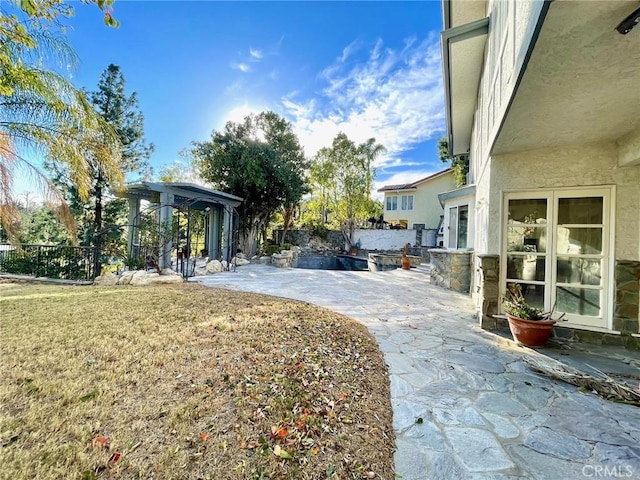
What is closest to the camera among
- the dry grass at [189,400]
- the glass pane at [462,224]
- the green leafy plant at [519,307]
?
the dry grass at [189,400]

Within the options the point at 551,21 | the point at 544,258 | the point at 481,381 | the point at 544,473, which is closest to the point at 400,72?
the point at 544,258

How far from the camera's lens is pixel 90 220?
466 inches

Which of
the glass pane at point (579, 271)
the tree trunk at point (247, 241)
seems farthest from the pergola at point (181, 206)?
the glass pane at point (579, 271)

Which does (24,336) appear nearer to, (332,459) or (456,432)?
(332,459)

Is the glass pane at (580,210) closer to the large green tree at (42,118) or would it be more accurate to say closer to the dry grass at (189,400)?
the dry grass at (189,400)

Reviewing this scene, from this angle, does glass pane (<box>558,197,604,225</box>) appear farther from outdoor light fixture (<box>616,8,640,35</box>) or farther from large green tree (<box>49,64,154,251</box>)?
large green tree (<box>49,64,154,251</box>)

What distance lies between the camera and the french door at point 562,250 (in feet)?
14.0

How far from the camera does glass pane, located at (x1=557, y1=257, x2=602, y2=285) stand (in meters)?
4.31

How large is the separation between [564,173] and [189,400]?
233 inches

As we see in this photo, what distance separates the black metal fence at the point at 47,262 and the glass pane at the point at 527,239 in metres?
11.3

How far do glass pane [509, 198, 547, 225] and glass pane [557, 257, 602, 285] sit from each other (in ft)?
2.41

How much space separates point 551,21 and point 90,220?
1520cm

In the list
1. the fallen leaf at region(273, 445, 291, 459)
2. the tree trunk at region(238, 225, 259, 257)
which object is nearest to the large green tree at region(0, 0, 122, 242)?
the fallen leaf at region(273, 445, 291, 459)

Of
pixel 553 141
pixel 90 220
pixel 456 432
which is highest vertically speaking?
pixel 553 141
